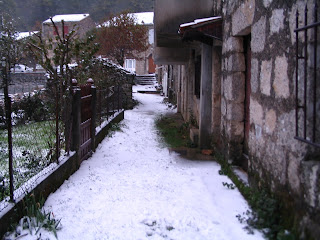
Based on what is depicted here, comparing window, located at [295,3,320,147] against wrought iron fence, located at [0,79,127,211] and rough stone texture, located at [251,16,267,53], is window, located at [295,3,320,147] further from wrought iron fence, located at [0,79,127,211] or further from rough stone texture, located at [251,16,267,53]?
wrought iron fence, located at [0,79,127,211]

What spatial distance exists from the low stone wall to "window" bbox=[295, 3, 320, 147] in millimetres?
2425

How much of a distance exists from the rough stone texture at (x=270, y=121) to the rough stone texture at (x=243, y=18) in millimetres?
1197

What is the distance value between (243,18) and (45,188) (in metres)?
3.00

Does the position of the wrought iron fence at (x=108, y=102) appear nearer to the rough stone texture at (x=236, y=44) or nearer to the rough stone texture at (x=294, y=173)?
the rough stone texture at (x=236, y=44)

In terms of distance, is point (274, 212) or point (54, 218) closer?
point (274, 212)

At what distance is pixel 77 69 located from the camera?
8539 millimetres

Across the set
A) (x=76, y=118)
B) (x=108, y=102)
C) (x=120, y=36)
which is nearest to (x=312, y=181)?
(x=76, y=118)

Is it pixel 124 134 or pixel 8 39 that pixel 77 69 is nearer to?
pixel 124 134

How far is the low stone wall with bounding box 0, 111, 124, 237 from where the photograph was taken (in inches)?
115

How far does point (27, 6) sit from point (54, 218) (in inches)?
2127

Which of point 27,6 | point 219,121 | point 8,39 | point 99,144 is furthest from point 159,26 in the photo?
point 27,6

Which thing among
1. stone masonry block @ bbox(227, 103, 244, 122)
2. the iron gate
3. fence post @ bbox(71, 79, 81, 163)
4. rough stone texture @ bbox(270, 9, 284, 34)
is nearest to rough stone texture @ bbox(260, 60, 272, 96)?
rough stone texture @ bbox(270, 9, 284, 34)

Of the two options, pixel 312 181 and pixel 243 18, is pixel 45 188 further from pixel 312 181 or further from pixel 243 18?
pixel 243 18

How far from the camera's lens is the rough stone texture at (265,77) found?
3301 mm
